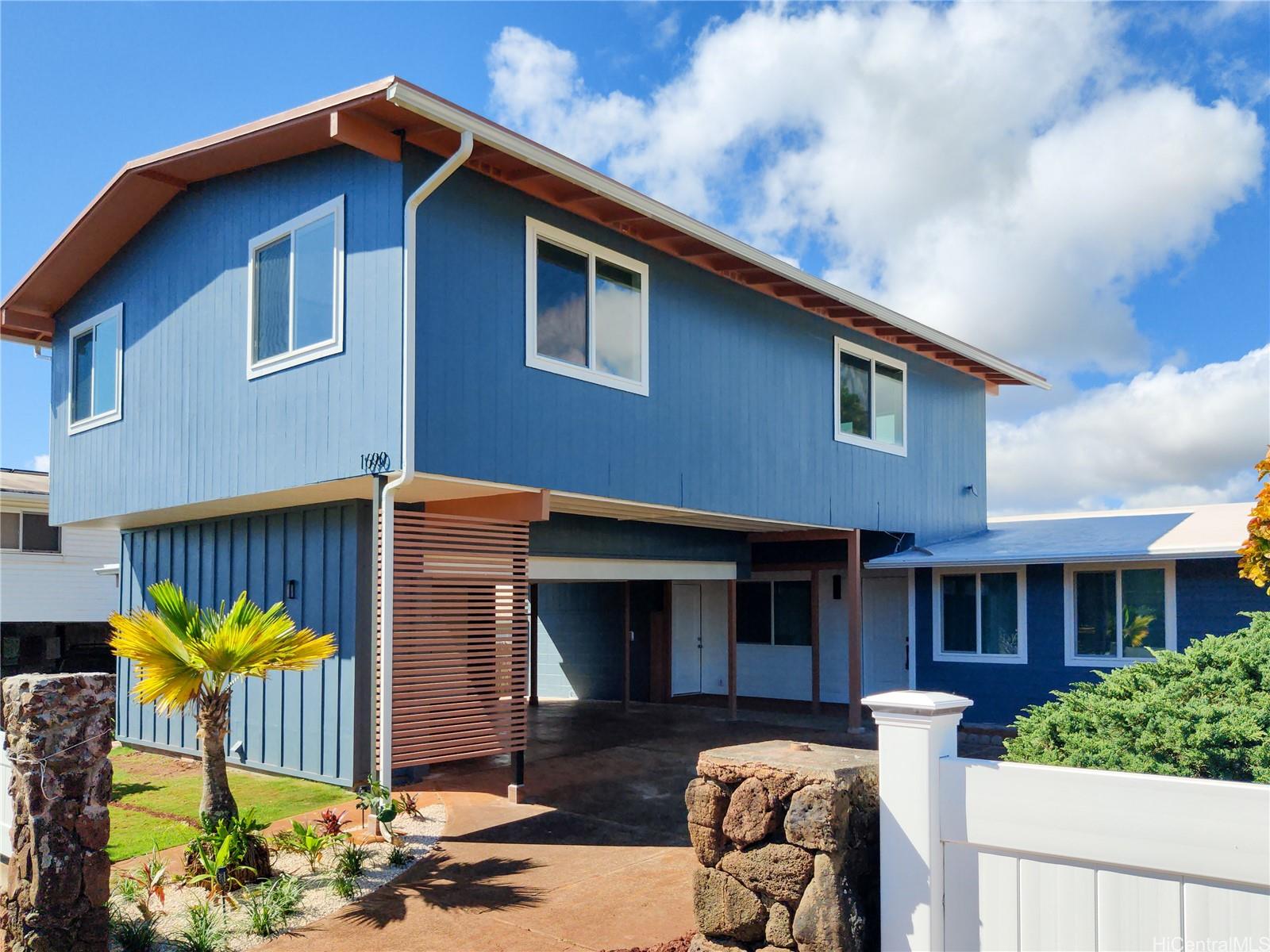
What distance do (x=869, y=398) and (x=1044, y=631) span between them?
410 centimetres

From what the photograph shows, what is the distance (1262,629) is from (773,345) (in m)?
7.12

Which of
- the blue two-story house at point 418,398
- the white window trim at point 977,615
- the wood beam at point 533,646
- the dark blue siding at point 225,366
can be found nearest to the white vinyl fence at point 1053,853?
the blue two-story house at point 418,398

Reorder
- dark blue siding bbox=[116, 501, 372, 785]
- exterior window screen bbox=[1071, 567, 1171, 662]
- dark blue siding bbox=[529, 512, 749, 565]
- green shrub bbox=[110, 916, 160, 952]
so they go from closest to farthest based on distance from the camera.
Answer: green shrub bbox=[110, 916, 160, 952] → dark blue siding bbox=[116, 501, 372, 785] → dark blue siding bbox=[529, 512, 749, 565] → exterior window screen bbox=[1071, 567, 1171, 662]

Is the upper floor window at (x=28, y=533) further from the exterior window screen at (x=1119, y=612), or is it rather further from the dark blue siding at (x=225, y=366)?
the exterior window screen at (x=1119, y=612)

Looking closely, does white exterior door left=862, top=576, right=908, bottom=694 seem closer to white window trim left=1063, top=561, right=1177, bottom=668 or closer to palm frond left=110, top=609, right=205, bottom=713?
white window trim left=1063, top=561, right=1177, bottom=668

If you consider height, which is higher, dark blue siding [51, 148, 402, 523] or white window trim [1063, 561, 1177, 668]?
dark blue siding [51, 148, 402, 523]

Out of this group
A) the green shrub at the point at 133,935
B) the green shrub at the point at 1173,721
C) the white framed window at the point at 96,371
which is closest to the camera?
the green shrub at the point at 1173,721

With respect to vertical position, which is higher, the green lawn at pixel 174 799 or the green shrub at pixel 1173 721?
the green shrub at pixel 1173 721

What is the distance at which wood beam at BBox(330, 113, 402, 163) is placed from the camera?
24.0 ft

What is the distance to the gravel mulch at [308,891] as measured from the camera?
17.9 feet

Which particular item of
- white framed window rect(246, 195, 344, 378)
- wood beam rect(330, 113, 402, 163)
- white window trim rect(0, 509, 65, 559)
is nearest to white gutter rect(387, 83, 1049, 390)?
wood beam rect(330, 113, 402, 163)

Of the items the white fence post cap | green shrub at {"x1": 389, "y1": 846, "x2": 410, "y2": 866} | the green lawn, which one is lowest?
the green lawn

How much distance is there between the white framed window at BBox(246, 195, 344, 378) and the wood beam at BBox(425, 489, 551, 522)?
1856mm

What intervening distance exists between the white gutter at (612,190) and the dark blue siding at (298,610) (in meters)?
3.73
